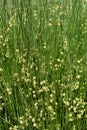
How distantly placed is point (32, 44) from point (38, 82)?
0.34 metres

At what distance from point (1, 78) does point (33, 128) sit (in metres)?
0.39

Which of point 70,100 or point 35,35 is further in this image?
point 35,35

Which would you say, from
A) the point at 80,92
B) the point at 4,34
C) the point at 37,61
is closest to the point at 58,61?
the point at 37,61

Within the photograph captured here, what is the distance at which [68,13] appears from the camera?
113 inches

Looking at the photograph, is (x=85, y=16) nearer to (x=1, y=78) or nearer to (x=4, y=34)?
(x=4, y=34)

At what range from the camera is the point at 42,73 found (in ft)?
7.19

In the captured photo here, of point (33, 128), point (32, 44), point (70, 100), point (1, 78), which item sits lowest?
point (33, 128)

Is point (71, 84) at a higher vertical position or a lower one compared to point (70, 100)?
higher

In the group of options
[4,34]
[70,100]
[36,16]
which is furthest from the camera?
[36,16]

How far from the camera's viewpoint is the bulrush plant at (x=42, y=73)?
6.66ft

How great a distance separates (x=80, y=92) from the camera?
7.31 ft

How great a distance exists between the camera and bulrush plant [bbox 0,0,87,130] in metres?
2.03

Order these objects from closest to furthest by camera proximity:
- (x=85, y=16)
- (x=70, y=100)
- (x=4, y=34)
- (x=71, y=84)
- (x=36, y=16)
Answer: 1. (x=71, y=84)
2. (x=70, y=100)
3. (x=4, y=34)
4. (x=36, y=16)
5. (x=85, y=16)

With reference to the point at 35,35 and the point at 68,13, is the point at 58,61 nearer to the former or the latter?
the point at 35,35
